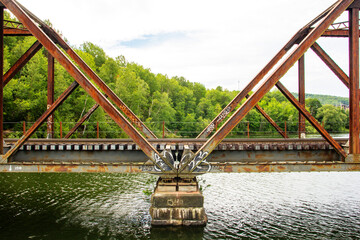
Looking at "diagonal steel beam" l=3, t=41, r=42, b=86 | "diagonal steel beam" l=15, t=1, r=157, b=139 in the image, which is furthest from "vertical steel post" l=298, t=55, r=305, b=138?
"diagonal steel beam" l=3, t=41, r=42, b=86

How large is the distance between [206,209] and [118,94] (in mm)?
52001

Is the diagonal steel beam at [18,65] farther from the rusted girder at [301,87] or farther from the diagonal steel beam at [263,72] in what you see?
the rusted girder at [301,87]

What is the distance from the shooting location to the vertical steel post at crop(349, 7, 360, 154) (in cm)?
1088

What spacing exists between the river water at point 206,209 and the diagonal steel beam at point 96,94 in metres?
2.82

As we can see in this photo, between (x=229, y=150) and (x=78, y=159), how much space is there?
6.40 meters

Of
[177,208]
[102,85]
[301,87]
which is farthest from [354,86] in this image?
[102,85]

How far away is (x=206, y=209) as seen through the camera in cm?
1491

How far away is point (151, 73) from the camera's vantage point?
313 ft

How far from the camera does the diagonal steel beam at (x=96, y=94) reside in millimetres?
9633

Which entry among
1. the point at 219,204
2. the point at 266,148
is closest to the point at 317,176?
the point at 219,204

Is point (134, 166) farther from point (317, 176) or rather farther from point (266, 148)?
point (317, 176)

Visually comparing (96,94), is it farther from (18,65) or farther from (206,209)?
(206,209)

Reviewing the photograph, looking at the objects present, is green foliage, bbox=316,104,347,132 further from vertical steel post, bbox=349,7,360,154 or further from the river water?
vertical steel post, bbox=349,7,360,154

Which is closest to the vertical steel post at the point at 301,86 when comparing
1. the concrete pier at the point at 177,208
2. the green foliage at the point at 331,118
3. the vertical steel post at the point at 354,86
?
the vertical steel post at the point at 354,86
